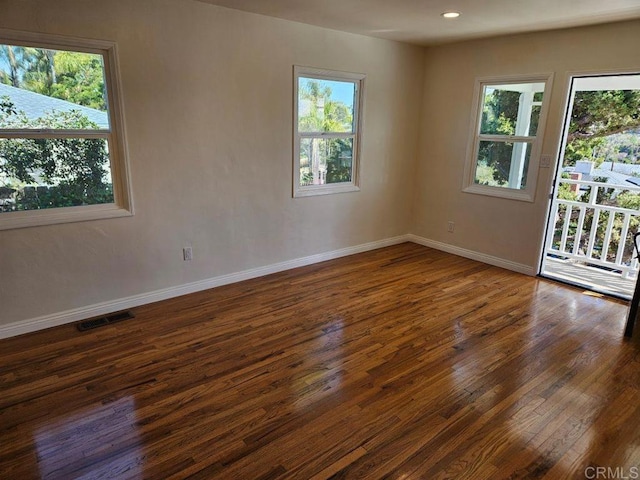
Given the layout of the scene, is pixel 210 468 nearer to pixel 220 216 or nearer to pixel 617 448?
pixel 617 448

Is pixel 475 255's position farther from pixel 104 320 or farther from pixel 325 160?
pixel 104 320

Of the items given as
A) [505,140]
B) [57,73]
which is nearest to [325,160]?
[505,140]

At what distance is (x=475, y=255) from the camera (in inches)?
195

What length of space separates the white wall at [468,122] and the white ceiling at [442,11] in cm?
22

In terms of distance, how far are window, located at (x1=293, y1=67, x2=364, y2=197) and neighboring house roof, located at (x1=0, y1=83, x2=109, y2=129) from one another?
191 centimetres

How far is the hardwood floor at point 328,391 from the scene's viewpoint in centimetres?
192

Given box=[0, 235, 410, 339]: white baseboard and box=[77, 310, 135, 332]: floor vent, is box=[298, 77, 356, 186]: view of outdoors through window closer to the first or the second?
box=[0, 235, 410, 339]: white baseboard

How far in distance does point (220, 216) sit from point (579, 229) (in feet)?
13.6

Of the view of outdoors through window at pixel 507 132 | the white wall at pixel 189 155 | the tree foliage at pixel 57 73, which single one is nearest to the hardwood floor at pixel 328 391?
the white wall at pixel 189 155

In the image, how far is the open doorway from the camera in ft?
14.5

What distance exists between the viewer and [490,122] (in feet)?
15.2

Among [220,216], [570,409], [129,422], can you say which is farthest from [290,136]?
[570,409]

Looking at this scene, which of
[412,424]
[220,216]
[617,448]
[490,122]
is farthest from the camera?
A: [490,122]

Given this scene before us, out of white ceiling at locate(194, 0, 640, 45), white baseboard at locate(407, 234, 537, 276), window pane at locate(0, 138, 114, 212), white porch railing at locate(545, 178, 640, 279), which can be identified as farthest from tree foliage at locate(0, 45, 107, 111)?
white porch railing at locate(545, 178, 640, 279)
